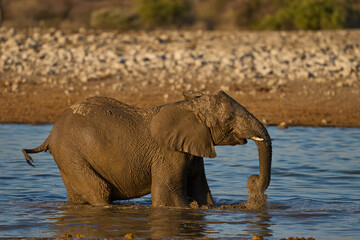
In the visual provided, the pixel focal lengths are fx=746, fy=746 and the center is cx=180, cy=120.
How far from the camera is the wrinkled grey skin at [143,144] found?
24.8ft

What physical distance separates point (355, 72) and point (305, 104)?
3.06m

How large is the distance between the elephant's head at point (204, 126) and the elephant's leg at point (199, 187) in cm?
54

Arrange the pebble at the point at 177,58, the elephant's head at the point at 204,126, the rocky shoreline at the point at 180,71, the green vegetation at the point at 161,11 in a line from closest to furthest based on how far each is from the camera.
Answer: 1. the elephant's head at the point at 204,126
2. the rocky shoreline at the point at 180,71
3. the pebble at the point at 177,58
4. the green vegetation at the point at 161,11

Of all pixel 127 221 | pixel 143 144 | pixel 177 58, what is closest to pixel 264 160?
pixel 143 144

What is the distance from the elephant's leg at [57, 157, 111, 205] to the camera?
7.62 meters

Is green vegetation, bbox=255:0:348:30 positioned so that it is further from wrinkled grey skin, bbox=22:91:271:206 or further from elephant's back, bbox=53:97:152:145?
elephant's back, bbox=53:97:152:145

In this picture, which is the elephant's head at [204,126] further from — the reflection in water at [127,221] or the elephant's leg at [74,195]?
the elephant's leg at [74,195]

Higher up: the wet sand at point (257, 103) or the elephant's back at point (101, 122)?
the wet sand at point (257, 103)

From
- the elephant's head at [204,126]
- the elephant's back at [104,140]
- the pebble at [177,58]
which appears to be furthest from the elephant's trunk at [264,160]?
the pebble at [177,58]

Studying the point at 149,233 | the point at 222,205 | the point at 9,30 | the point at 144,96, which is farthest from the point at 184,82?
the point at 149,233

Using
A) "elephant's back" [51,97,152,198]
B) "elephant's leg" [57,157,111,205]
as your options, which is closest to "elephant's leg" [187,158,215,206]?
"elephant's back" [51,97,152,198]

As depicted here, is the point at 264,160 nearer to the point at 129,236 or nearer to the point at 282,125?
the point at 129,236

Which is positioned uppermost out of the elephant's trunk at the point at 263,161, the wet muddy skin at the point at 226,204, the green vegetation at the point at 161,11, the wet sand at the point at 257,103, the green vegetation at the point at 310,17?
the green vegetation at the point at 161,11

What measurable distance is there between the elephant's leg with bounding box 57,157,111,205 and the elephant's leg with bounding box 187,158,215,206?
94 centimetres
